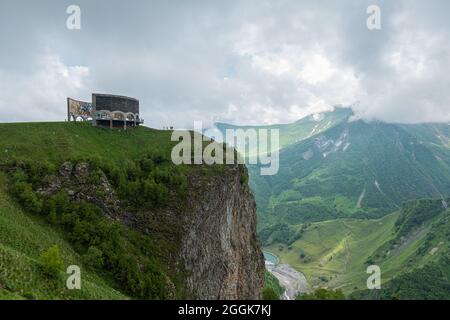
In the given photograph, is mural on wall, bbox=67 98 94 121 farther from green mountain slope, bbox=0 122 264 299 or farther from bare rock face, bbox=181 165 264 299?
bare rock face, bbox=181 165 264 299

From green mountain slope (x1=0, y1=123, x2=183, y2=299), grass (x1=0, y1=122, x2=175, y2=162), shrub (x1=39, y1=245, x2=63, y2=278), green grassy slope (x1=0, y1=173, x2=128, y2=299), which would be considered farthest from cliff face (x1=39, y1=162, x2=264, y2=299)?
shrub (x1=39, y1=245, x2=63, y2=278)

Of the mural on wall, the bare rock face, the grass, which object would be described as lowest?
the bare rock face

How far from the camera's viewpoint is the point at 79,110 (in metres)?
105

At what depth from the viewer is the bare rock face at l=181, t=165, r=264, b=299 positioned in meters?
81.8

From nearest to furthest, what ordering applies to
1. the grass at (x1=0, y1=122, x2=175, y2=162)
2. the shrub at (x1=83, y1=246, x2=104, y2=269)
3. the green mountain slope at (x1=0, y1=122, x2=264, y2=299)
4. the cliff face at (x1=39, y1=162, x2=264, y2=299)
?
→ the green mountain slope at (x1=0, y1=122, x2=264, y2=299) → the shrub at (x1=83, y1=246, x2=104, y2=269) → the cliff face at (x1=39, y1=162, x2=264, y2=299) → the grass at (x1=0, y1=122, x2=175, y2=162)

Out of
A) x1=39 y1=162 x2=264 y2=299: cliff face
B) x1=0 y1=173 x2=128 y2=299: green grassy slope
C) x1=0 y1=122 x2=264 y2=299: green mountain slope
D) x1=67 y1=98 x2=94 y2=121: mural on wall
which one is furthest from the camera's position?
x1=67 y1=98 x2=94 y2=121: mural on wall

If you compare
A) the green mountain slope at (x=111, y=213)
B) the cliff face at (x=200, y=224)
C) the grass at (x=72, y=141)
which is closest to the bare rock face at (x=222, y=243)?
the cliff face at (x=200, y=224)

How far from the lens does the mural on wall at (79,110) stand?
4090 inches

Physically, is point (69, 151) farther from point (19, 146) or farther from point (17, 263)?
point (17, 263)

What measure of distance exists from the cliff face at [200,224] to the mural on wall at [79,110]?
30108 millimetres

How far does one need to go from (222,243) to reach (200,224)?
12.1 meters
